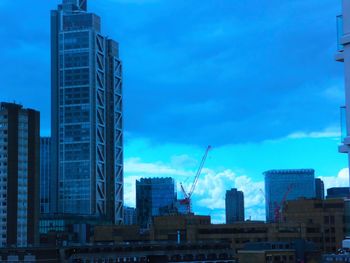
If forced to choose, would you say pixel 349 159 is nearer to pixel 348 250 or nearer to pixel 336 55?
pixel 336 55

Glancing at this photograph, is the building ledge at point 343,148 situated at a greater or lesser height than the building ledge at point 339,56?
lesser

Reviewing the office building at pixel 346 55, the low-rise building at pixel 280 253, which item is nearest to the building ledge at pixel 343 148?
the office building at pixel 346 55

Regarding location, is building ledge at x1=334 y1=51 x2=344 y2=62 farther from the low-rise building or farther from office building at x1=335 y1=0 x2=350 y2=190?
the low-rise building

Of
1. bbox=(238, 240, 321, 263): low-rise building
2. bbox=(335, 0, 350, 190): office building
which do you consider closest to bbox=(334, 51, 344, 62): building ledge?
bbox=(335, 0, 350, 190): office building

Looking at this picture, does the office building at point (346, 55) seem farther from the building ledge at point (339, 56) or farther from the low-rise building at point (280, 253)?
the low-rise building at point (280, 253)

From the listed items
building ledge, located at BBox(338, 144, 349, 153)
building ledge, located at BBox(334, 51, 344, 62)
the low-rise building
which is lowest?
the low-rise building

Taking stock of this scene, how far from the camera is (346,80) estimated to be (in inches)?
847

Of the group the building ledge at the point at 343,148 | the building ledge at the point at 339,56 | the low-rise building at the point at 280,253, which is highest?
the building ledge at the point at 339,56

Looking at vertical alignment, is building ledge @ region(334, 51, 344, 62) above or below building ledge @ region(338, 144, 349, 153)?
above

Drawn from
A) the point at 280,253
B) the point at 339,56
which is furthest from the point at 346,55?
the point at 280,253

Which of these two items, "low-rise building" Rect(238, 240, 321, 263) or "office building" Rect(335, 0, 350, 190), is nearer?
"office building" Rect(335, 0, 350, 190)

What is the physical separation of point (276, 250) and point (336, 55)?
162 metres

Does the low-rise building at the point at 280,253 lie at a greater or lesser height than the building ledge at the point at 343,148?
lesser

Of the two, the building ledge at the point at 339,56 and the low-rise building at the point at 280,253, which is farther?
the low-rise building at the point at 280,253
